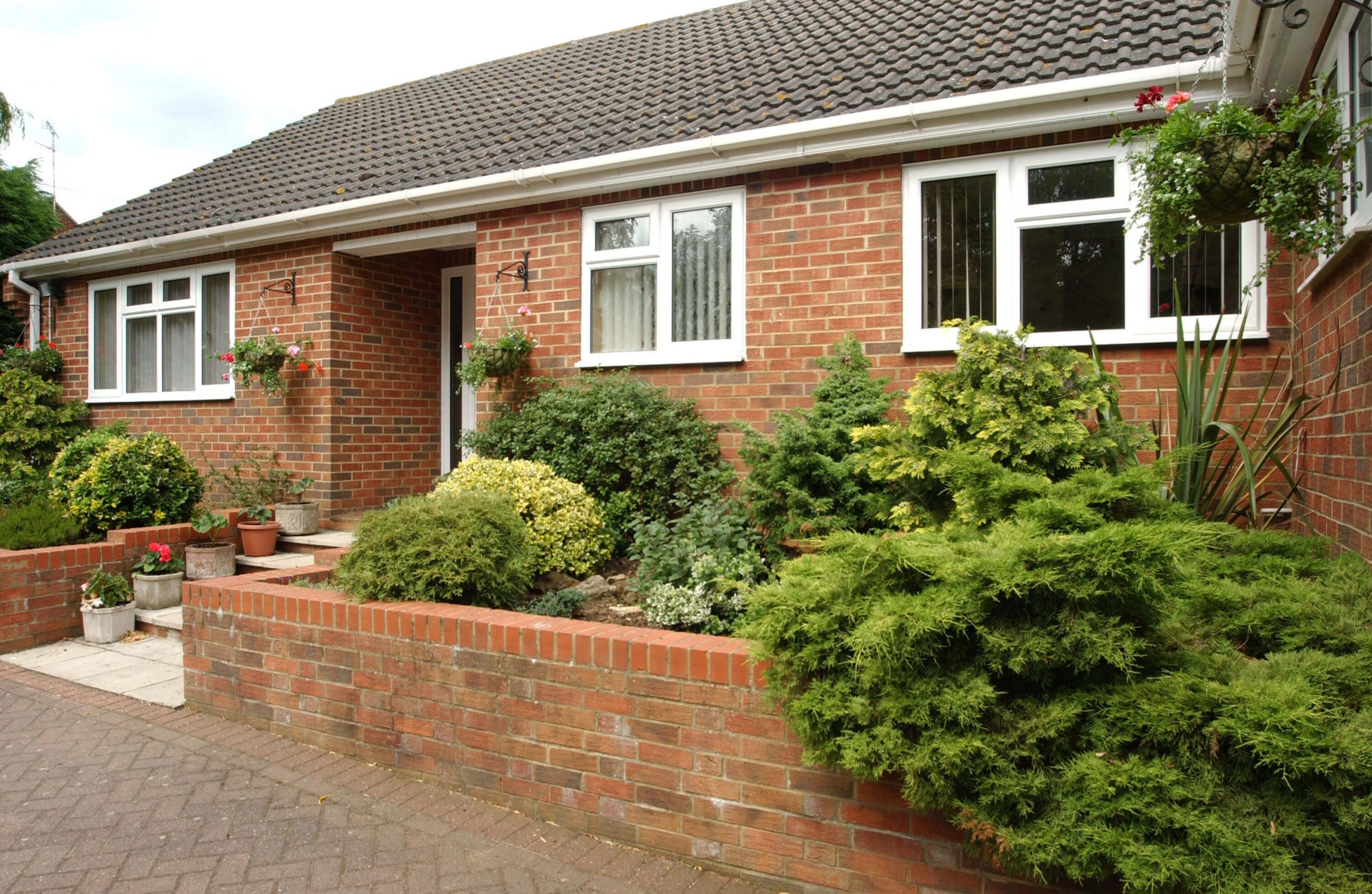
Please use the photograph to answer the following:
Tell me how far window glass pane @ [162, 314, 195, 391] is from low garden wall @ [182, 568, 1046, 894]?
626 cm

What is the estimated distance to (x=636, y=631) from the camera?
3.52m

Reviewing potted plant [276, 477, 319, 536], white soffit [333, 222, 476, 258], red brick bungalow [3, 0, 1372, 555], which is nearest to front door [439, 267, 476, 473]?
red brick bungalow [3, 0, 1372, 555]

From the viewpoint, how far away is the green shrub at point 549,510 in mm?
5465

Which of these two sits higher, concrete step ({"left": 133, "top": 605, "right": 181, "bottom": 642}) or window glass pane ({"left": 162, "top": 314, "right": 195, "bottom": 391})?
window glass pane ({"left": 162, "top": 314, "right": 195, "bottom": 391})

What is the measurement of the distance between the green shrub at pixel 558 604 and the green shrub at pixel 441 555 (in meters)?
0.14

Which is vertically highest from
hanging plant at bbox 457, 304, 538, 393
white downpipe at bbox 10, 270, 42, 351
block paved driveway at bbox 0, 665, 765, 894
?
white downpipe at bbox 10, 270, 42, 351

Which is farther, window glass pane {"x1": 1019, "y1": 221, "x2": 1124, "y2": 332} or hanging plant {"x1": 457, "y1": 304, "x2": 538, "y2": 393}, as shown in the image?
hanging plant {"x1": 457, "y1": 304, "x2": 538, "y2": 393}

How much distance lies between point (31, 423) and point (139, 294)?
6.16 feet

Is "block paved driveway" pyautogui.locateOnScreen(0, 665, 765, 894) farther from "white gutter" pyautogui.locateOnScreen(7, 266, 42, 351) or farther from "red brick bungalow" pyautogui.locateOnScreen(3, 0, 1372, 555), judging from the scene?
"white gutter" pyautogui.locateOnScreen(7, 266, 42, 351)

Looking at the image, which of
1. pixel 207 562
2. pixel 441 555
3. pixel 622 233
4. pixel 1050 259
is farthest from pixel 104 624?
pixel 1050 259

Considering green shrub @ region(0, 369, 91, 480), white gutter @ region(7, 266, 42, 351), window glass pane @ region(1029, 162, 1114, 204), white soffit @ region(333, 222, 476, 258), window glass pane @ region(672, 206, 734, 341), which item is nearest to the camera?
window glass pane @ region(1029, 162, 1114, 204)

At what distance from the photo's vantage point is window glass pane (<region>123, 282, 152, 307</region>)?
33.2 ft

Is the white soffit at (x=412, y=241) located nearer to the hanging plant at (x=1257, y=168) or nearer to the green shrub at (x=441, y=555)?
the green shrub at (x=441, y=555)

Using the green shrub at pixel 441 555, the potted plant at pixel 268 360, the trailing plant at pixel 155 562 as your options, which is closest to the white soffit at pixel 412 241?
the potted plant at pixel 268 360
